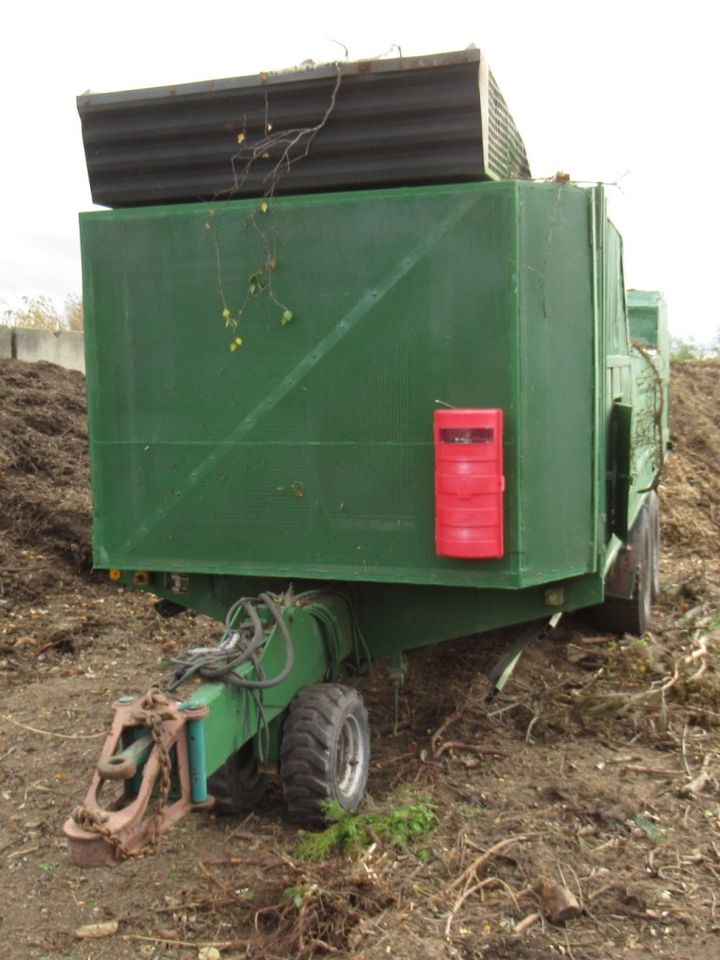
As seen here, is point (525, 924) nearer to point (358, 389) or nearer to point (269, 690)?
point (269, 690)

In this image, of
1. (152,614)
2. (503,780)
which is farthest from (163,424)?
(152,614)

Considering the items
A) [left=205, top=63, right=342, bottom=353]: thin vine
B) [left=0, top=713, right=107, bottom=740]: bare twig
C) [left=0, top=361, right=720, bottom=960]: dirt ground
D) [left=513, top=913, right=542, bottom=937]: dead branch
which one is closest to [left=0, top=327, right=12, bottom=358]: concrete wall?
[left=0, top=361, right=720, bottom=960]: dirt ground

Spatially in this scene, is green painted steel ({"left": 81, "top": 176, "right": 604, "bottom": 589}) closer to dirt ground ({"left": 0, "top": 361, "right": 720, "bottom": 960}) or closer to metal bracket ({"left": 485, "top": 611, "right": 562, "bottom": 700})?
metal bracket ({"left": 485, "top": 611, "right": 562, "bottom": 700})

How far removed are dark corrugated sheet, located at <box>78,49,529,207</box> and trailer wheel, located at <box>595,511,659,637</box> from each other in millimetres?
3022

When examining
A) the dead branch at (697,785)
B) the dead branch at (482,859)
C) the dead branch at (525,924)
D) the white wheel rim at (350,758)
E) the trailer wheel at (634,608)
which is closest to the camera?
the dead branch at (525,924)

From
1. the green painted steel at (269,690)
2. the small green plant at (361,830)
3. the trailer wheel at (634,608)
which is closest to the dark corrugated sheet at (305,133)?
the green painted steel at (269,690)

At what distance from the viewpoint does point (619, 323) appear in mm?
5688

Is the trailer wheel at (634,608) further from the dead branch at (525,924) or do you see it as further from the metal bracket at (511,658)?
the dead branch at (525,924)

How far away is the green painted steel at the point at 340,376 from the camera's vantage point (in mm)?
4141

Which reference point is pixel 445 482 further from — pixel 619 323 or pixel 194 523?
pixel 619 323

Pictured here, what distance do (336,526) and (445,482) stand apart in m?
0.58

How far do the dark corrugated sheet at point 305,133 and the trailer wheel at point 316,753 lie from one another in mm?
2103

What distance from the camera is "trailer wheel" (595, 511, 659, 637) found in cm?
675

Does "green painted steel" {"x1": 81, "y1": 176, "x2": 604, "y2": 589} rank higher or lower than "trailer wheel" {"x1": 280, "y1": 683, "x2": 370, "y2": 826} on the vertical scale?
higher
